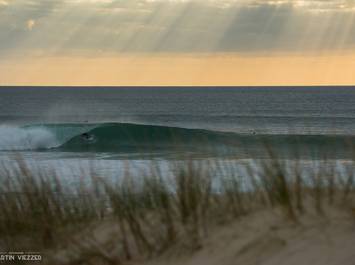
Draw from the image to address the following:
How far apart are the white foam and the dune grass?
24.9 m

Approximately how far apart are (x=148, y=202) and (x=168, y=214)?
0.32 metres

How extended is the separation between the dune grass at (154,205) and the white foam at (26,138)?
2488cm

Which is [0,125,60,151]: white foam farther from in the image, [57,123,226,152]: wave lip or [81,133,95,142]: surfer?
[57,123,226,152]: wave lip

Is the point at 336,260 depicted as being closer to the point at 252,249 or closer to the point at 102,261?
the point at 252,249

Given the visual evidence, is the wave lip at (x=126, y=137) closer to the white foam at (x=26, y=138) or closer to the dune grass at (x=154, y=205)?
the white foam at (x=26, y=138)

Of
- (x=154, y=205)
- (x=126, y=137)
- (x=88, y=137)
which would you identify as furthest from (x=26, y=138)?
(x=154, y=205)

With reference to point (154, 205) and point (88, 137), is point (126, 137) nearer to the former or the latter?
point (88, 137)

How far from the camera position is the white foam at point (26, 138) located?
3196cm

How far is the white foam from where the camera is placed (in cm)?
3196

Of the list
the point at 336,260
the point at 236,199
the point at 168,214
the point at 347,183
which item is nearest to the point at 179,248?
the point at 168,214

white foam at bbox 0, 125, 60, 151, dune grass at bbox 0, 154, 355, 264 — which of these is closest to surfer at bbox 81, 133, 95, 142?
Result: white foam at bbox 0, 125, 60, 151

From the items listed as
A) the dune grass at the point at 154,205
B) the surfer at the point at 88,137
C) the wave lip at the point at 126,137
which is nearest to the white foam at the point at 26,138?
the surfer at the point at 88,137

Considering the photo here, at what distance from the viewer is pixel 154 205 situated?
6.40m

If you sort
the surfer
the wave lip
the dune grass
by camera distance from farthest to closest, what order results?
the surfer, the wave lip, the dune grass
